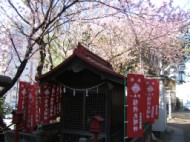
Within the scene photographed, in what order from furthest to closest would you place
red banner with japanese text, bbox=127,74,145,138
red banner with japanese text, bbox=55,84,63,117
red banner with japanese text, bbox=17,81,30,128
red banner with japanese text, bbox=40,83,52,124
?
red banner with japanese text, bbox=55,84,63,117 < red banner with japanese text, bbox=17,81,30,128 < red banner with japanese text, bbox=40,83,52,124 < red banner with japanese text, bbox=127,74,145,138

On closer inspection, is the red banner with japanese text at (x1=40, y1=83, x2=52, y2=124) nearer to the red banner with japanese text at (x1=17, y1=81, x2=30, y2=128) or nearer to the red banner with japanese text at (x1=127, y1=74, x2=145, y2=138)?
the red banner with japanese text at (x1=17, y1=81, x2=30, y2=128)

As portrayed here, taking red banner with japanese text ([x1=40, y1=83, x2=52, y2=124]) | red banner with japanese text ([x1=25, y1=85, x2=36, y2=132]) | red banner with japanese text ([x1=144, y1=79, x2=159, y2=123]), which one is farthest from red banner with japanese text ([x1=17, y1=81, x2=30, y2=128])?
red banner with japanese text ([x1=144, y1=79, x2=159, y2=123])

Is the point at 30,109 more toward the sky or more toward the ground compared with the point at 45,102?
more toward the ground

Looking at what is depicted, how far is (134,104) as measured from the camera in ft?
30.4

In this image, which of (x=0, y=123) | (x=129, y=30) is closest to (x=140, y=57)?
(x=129, y=30)

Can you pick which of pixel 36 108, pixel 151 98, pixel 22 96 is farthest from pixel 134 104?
pixel 22 96

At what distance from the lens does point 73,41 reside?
19.7 m

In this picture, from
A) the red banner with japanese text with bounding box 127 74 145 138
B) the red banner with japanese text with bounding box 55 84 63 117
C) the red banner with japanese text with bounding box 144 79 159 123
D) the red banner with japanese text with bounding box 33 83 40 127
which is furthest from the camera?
the red banner with japanese text with bounding box 144 79 159 123

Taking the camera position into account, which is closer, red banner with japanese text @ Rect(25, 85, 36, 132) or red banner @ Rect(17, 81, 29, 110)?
red banner with japanese text @ Rect(25, 85, 36, 132)

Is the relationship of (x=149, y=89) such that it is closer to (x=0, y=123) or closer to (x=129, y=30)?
(x=0, y=123)

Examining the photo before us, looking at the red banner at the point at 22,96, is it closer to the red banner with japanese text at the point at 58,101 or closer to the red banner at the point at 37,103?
the red banner at the point at 37,103

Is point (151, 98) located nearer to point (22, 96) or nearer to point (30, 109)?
point (30, 109)

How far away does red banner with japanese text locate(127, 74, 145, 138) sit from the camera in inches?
359

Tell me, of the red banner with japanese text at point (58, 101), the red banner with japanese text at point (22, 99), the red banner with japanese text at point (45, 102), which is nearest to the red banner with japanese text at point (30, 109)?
the red banner with japanese text at point (22, 99)
